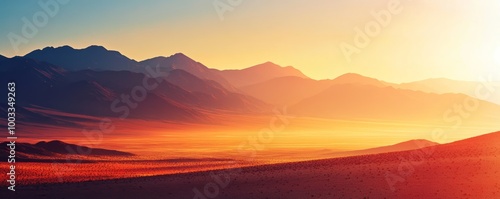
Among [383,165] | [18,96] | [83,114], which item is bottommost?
[383,165]

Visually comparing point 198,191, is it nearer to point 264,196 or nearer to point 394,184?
point 264,196

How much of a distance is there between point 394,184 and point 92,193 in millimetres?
18128

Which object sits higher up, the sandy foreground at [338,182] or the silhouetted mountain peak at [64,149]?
the silhouetted mountain peak at [64,149]

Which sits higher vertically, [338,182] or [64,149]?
[64,149]

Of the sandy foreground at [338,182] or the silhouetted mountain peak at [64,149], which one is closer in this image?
the sandy foreground at [338,182]

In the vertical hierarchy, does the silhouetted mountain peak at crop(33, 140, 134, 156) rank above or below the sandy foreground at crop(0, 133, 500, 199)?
above

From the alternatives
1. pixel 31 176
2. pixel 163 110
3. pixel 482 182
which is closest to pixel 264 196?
pixel 482 182

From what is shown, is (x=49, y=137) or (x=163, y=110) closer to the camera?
(x=49, y=137)

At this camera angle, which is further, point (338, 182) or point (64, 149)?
point (64, 149)

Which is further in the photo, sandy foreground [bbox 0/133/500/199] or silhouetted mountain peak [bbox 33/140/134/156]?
silhouetted mountain peak [bbox 33/140/134/156]

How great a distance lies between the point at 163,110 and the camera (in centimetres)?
19600

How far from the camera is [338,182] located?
32344mm

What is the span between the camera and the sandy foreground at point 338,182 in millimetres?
29406

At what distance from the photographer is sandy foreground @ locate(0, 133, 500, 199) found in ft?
96.5
